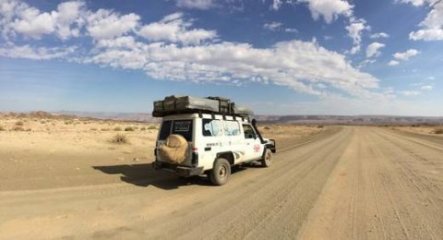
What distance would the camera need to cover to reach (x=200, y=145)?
1105 cm

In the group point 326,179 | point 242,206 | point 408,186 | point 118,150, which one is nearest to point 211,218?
point 242,206

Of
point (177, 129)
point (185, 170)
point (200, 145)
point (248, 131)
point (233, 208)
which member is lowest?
point (233, 208)

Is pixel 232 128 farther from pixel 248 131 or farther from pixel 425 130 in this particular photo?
pixel 425 130

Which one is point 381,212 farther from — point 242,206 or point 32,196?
point 32,196

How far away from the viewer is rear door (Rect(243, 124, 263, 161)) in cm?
1387

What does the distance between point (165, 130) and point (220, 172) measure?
2137 millimetres

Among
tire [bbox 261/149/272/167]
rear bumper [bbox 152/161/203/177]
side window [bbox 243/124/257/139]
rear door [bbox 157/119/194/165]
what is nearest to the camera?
rear bumper [bbox 152/161/203/177]

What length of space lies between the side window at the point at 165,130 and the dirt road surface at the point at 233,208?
4.62ft

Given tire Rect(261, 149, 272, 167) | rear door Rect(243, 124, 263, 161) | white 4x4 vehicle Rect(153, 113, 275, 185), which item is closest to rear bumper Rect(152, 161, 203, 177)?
white 4x4 vehicle Rect(153, 113, 275, 185)

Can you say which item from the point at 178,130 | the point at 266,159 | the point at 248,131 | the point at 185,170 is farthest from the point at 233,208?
the point at 266,159

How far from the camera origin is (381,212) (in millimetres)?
8492

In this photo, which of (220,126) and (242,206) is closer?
(242,206)

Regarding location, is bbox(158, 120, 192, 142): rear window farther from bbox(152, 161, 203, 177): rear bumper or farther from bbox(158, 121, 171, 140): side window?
bbox(152, 161, 203, 177): rear bumper

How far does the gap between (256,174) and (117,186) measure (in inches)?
196
